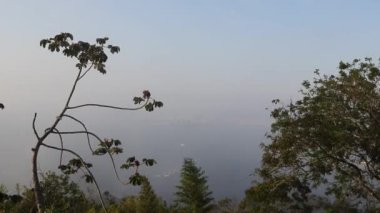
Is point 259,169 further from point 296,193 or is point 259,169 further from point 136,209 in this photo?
point 136,209

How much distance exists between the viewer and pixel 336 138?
56.6 ft

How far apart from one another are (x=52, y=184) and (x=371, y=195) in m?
24.9

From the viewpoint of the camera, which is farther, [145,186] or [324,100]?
[145,186]

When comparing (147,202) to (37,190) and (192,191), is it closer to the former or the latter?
(192,191)

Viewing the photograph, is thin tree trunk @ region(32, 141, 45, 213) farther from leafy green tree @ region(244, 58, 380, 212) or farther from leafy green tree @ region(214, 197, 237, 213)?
leafy green tree @ region(214, 197, 237, 213)

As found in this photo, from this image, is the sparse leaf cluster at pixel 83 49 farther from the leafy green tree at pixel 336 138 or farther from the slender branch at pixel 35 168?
the leafy green tree at pixel 336 138

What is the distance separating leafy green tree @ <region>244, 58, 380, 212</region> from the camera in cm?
1709

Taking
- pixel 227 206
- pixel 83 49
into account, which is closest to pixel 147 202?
pixel 227 206

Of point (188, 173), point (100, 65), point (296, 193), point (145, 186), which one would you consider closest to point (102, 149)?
point (100, 65)

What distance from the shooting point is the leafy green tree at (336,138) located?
17.1m

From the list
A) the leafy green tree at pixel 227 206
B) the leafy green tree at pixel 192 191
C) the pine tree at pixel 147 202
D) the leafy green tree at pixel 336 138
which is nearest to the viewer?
the leafy green tree at pixel 336 138

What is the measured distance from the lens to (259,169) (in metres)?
20.7

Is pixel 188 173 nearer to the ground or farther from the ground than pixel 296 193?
farther from the ground

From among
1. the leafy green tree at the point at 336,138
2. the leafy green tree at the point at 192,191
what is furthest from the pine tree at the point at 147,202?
the leafy green tree at the point at 336,138
